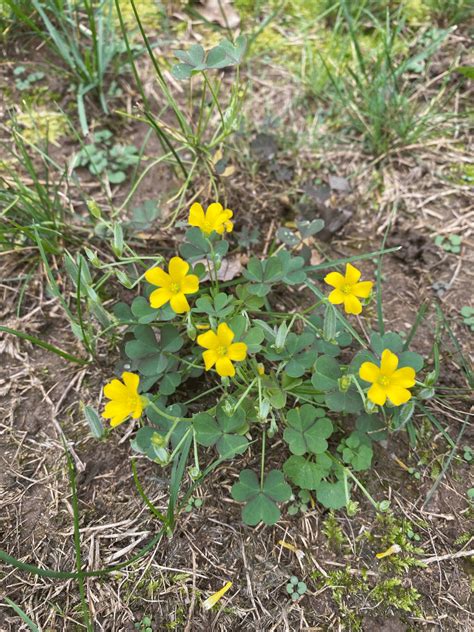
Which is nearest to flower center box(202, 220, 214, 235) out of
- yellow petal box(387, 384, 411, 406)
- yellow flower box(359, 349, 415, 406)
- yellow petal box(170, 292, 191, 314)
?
yellow petal box(170, 292, 191, 314)

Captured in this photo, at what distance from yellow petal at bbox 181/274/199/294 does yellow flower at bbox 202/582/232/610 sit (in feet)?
3.27

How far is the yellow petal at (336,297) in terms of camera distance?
73.4 inches

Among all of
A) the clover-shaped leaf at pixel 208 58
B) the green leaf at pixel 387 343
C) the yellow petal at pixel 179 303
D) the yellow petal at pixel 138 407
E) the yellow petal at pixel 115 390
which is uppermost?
the clover-shaped leaf at pixel 208 58

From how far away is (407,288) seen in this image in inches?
98.7

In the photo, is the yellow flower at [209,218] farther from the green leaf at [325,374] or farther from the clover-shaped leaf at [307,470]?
the clover-shaped leaf at [307,470]

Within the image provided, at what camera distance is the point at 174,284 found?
6.15ft

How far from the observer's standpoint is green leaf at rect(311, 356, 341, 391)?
1.91m

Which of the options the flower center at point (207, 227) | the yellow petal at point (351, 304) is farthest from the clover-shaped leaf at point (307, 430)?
the flower center at point (207, 227)

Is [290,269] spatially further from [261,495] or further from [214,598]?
[214,598]

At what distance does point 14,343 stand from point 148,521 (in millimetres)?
938

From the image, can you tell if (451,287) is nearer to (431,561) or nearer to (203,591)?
(431,561)

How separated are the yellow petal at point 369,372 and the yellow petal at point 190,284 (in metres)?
0.60

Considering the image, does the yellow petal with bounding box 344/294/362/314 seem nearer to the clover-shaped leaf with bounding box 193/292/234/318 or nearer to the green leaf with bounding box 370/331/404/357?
the green leaf with bounding box 370/331/404/357

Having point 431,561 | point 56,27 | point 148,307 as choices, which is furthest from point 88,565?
point 56,27
